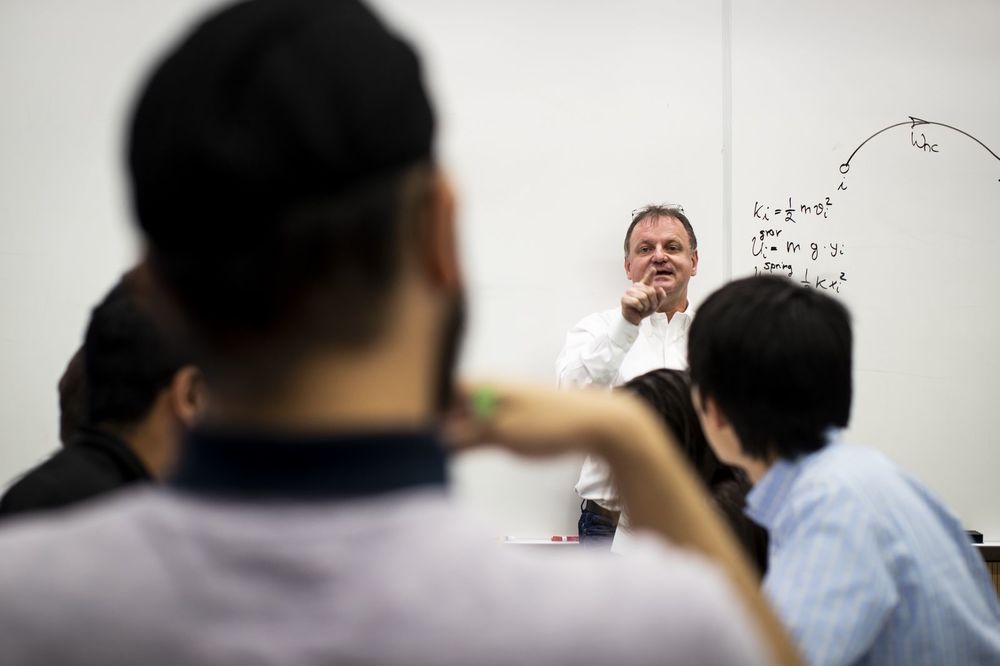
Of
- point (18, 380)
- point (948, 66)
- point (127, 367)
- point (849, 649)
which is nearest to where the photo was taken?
point (849, 649)

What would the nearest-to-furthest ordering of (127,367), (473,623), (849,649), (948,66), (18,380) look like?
(473,623) < (849,649) < (127,367) < (18,380) < (948,66)

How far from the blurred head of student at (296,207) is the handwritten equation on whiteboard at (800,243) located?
129 inches

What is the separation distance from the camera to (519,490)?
135 inches

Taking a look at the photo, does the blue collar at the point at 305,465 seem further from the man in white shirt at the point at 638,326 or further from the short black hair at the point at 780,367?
the man in white shirt at the point at 638,326

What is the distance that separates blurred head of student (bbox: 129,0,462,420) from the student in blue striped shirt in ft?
2.69

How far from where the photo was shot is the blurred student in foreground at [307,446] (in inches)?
15.6

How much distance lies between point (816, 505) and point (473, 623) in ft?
2.81

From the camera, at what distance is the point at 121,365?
141 centimetres

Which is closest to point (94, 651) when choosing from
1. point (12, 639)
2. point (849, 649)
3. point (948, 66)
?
point (12, 639)

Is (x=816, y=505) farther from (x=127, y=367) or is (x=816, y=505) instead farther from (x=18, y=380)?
(x=18, y=380)

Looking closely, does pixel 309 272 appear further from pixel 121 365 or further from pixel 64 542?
pixel 121 365

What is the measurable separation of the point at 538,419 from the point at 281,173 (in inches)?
8.4

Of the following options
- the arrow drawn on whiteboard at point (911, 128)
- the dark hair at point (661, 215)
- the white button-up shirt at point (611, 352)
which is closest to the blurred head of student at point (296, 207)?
the white button-up shirt at point (611, 352)

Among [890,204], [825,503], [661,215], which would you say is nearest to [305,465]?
[825,503]
